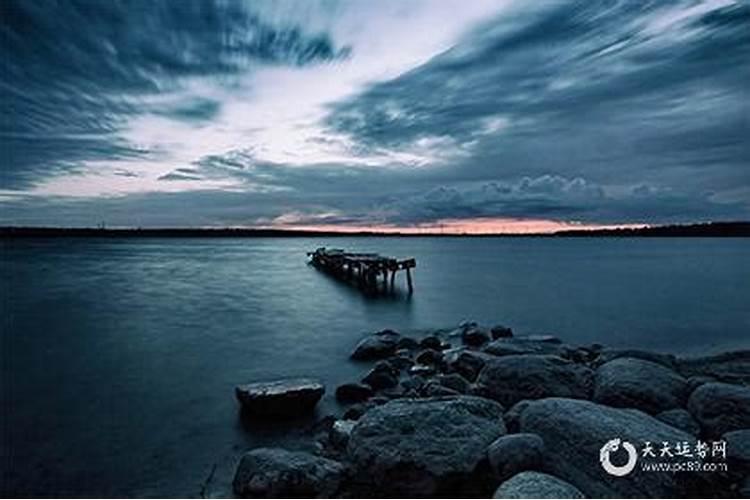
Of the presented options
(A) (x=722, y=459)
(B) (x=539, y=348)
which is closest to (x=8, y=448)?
(A) (x=722, y=459)

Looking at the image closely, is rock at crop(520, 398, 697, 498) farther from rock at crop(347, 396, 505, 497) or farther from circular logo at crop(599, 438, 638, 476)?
rock at crop(347, 396, 505, 497)

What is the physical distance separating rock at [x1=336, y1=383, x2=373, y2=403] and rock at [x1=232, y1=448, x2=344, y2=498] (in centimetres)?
367

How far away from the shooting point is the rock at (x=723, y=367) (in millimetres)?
10436

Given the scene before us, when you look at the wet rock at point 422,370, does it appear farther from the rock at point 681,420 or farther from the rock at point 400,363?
the rock at point 681,420

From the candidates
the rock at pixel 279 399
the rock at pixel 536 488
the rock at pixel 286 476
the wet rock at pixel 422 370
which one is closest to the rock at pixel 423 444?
the rock at pixel 286 476

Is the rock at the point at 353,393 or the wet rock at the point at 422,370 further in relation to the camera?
the wet rock at the point at 422,370

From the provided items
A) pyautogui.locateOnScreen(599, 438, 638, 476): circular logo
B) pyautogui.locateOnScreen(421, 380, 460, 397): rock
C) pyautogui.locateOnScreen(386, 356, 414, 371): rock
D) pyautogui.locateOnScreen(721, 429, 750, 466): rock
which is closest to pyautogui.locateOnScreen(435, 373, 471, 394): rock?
pyautogui.locateOnScreen(421, 380, 460, 397): rock

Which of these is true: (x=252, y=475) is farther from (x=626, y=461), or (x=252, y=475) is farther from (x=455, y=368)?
(x=455, y=368)

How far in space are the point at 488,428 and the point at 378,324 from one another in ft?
45.8

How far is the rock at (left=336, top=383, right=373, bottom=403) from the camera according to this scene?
400 inches

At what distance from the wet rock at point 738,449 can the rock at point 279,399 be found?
20.4ft

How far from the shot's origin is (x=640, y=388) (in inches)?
314

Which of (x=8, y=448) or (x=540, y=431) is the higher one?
(x=540, y=431)

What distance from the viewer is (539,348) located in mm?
13031
